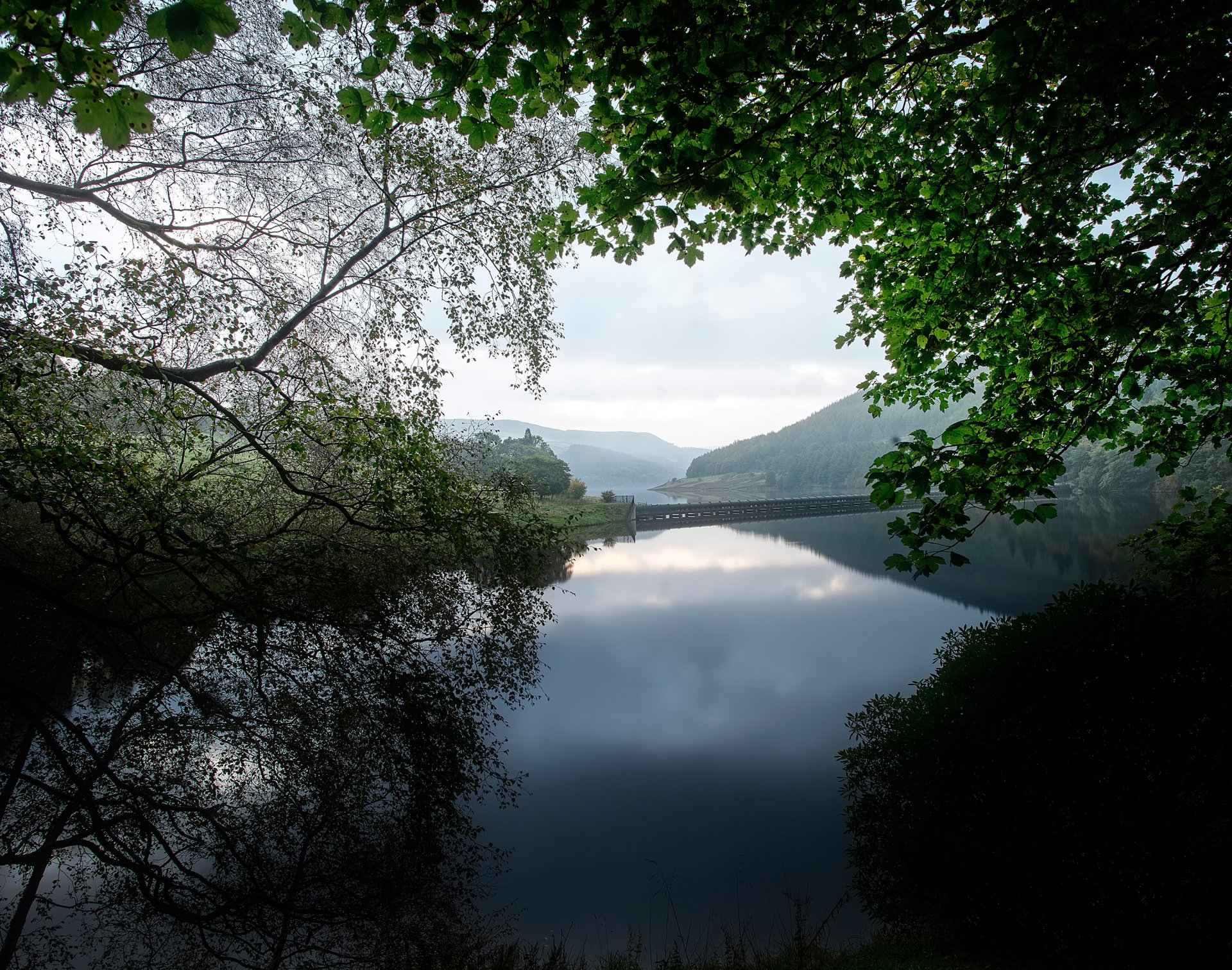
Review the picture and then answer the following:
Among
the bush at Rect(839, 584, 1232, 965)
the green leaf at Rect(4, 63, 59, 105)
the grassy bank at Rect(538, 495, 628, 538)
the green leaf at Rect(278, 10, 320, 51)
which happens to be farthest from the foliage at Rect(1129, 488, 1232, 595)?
the grassy bank at Rect(538, 495, 628, 538)

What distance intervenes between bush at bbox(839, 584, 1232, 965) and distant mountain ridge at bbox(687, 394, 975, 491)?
107108mm

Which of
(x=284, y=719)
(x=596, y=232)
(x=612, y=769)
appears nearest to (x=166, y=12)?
(x=596, y=232)

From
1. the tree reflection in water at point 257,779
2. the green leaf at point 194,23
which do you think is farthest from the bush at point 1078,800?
the green leaf at point 194,23

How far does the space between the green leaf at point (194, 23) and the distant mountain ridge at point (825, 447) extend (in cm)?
11362

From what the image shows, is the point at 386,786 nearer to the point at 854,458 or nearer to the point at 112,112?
the point at 112,112

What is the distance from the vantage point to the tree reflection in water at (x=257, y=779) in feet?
15.4

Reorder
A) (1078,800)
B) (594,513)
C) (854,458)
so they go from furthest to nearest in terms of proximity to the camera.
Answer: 1. (854,458)
2. (594,513)
3. (1078,800)

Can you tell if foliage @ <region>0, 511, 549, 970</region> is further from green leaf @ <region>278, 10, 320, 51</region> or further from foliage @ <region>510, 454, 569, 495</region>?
foliage @ <region>510, 454, 569, 495</region>

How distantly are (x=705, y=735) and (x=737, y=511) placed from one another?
1691 inches

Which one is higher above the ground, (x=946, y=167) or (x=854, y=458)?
A: (x=854, y=458)

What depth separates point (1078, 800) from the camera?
493 centimetres

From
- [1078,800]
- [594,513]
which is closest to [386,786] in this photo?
[1078,800]

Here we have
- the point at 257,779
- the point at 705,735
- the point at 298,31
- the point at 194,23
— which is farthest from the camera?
the point at 705,735

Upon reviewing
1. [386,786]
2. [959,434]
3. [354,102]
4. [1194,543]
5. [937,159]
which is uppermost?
[937,159]
